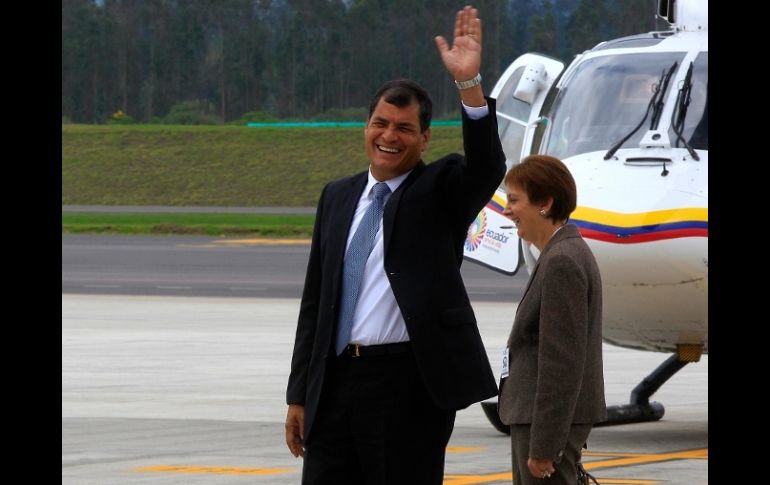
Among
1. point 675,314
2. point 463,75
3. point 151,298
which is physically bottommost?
point 151,298

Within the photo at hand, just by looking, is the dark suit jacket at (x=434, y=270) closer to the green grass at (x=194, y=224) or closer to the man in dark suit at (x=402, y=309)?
the man in dark suit at (x=402, y=309)

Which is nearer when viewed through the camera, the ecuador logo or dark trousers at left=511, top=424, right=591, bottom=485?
dark trousers at left=511, top=424, right=591, bottom=485

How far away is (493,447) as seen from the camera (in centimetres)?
1029

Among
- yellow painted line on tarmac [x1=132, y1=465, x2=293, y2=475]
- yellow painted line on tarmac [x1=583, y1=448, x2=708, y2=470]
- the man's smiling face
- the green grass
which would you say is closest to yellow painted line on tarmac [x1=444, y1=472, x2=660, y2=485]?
yellow painted line on tarmac [x1=583, y1=448, x2=708, y2=470]

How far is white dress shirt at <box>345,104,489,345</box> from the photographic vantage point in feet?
16.5

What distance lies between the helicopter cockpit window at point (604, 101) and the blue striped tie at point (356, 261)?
523 cm

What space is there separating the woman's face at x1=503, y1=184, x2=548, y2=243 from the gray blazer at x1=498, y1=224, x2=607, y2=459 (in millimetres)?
71

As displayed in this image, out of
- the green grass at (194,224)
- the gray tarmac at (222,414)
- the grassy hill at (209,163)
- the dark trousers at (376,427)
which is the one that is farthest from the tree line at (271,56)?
the dark trousers at (376,427)

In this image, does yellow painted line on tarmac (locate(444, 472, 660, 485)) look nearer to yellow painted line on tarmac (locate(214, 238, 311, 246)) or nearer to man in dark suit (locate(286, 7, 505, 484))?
man in dark suit (locate(286, 7, 505, 484))

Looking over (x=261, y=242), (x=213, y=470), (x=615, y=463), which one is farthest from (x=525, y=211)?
(x=261, y=242)

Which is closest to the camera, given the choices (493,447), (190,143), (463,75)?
(463,75)
